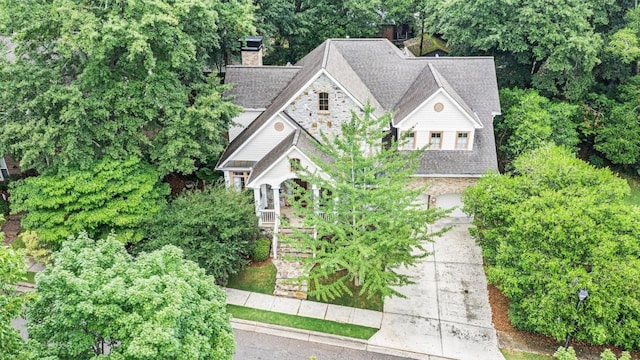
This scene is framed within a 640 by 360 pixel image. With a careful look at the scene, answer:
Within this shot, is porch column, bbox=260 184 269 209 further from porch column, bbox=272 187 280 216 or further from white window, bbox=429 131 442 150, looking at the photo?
white window, bbox=429 131 442 150

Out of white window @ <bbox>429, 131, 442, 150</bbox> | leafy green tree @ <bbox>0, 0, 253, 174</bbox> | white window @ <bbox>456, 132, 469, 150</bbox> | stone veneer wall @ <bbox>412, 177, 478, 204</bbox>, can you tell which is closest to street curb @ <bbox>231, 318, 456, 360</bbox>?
leafy green tree @ <bbox>0, 0, 253, 174</bbox>

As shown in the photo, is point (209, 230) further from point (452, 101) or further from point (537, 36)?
point (537, 36)

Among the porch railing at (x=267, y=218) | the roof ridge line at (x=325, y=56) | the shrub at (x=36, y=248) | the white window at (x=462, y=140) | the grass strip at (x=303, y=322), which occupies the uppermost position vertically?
the roof ridge line at (x=325, y=56)

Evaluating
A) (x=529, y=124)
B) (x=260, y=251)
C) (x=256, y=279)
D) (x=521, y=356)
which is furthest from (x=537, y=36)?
(x=256, y=279)

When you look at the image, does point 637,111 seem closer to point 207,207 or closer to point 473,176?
point 473,176

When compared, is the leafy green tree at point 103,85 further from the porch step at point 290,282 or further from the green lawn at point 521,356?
the green lawn at point 521,356

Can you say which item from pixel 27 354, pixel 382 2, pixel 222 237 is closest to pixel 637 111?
pixel 382 2

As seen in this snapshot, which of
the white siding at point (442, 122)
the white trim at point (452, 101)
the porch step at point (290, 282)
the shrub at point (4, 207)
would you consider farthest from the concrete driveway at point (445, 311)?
the shrub at point (4, 207)
